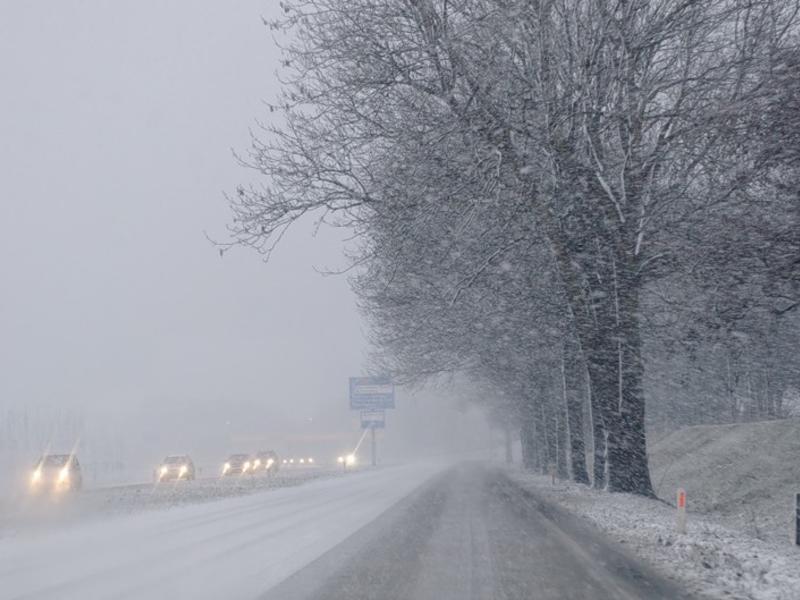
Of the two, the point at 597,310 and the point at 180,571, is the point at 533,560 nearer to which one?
the point at 180,571

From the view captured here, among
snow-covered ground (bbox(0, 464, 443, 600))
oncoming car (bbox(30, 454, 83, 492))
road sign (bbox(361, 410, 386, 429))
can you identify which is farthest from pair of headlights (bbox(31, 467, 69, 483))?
road sign (bbox(361, 410, 386, 429))

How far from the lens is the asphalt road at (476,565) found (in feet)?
28.3

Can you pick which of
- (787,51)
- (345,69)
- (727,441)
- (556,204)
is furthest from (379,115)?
(727,441)

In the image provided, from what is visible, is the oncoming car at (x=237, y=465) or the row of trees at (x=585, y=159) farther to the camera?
the oncoming car at (x=237, y=465)

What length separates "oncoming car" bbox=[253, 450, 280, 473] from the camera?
189ft

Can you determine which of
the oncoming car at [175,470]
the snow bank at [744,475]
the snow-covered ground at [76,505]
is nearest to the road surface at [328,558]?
the snow-covered ground at [76,505]

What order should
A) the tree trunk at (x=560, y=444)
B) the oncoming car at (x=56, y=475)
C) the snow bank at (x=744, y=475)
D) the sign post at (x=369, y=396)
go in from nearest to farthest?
the snow bank at (x=744, y=475)
the oncoming car at (x=56, y=475)
the tree trunk at (x=560, y=444)
the sign post at (x=369, y=396)

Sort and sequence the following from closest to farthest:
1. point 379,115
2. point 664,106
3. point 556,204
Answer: point 379,115
point 556,204
point 664,106

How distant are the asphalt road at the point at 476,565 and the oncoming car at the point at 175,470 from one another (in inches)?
1192

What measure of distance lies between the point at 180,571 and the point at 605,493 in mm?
14019

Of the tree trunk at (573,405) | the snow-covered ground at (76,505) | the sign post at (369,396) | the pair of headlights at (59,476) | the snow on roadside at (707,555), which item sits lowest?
the snow on roadside at (707,555)

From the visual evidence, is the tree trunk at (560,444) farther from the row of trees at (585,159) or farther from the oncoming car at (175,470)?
the oncoming car at (175,470)

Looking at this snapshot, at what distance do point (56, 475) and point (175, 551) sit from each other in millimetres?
20970

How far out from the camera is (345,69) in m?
16.5
